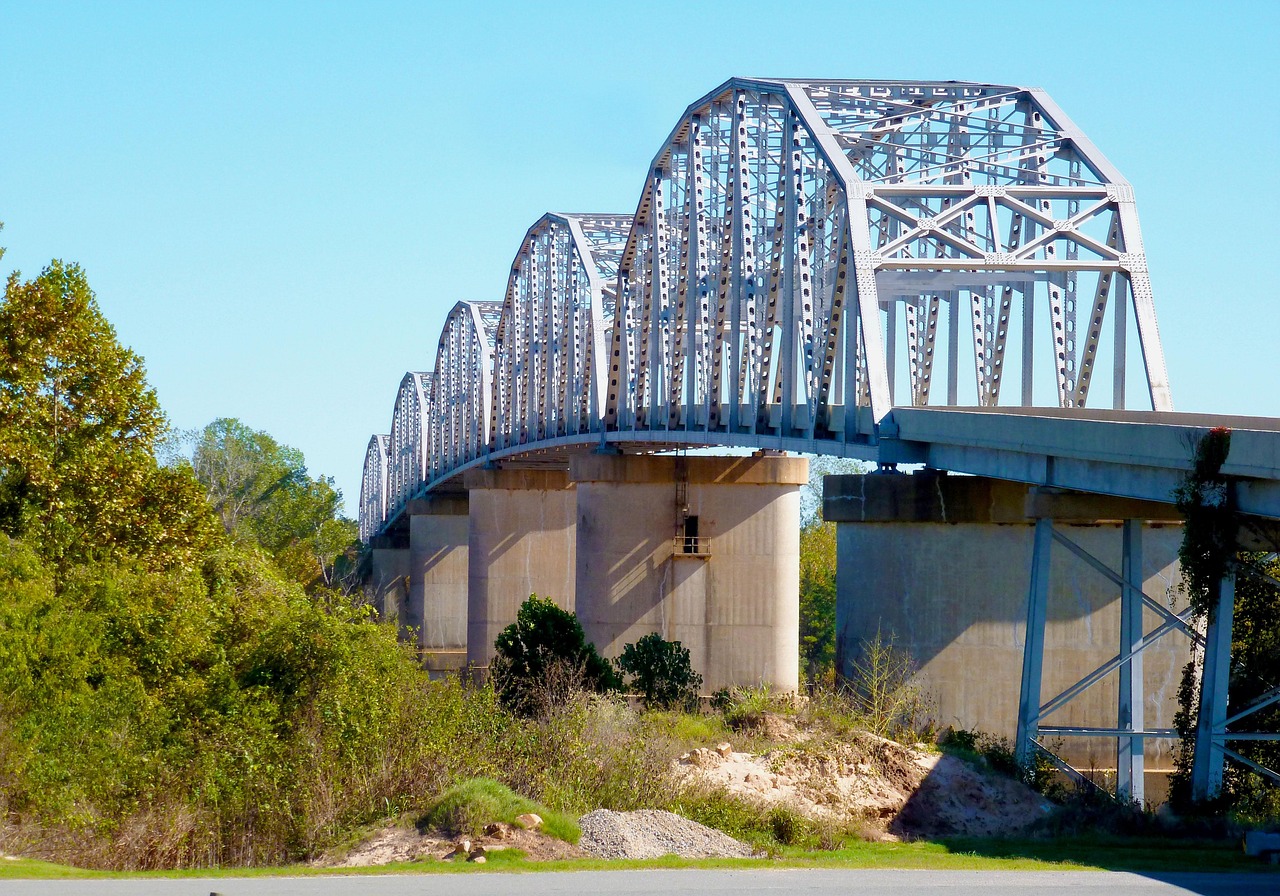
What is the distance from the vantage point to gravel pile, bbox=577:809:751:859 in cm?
2019

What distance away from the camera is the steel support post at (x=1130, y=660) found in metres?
24.5

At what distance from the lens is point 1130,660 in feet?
80.1

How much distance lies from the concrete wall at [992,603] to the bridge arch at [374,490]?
3732 inches

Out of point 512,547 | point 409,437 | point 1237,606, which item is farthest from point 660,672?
point 409,437

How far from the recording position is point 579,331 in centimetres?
6050

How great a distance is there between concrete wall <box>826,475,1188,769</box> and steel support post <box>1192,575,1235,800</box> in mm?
10211

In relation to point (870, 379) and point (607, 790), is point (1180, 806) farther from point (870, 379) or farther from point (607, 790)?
point (870, 379)

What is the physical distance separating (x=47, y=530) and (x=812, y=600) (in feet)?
212

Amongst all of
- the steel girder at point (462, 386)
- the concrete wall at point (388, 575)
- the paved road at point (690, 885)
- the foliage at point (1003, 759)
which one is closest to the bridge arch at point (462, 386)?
the steel girder at point (462, 386)

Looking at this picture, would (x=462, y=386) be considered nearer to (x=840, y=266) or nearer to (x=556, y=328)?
(x=556, y=328)

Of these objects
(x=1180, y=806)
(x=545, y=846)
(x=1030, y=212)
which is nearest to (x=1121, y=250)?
(x=1030, y=212)

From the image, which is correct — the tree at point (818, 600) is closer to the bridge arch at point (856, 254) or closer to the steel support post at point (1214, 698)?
the bridge arch at point (856, 254)

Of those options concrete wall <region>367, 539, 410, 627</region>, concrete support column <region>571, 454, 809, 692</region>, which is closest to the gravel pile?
concrete support column <region>571, 454, 809, 692</region>

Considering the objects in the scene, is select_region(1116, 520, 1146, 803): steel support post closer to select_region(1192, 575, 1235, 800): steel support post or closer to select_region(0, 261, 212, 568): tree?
select_region(1192, 575, 1235, 800): steel support post
